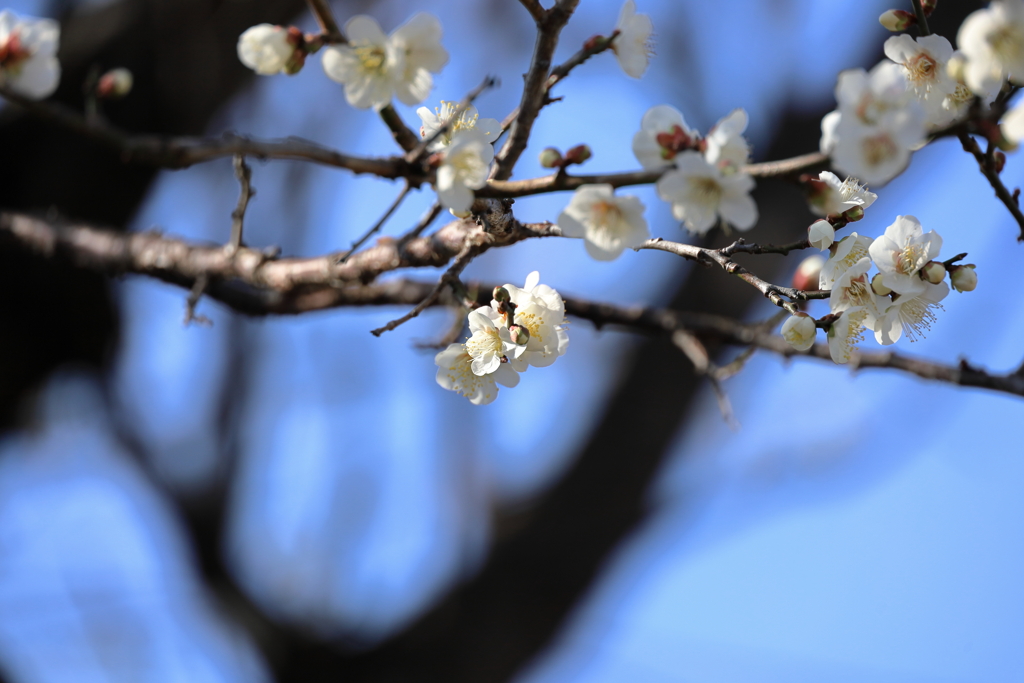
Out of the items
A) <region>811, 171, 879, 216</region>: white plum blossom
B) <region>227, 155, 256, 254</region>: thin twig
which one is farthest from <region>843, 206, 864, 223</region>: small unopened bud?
<region>227, 155, 256, 254</region>: thin twig

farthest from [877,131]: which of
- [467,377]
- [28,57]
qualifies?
[28,57]

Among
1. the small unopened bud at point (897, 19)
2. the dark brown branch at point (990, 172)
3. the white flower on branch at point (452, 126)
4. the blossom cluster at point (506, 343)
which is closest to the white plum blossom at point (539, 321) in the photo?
the blossom cluster at point (506, 343)

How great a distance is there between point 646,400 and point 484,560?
30.5 inches

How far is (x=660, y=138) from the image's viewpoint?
1.69 feet

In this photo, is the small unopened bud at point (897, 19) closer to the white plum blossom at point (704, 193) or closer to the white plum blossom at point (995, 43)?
the white plum blossom at point (995, 43)

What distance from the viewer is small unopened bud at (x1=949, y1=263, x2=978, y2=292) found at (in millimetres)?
713

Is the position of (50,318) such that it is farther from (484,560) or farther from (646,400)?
(646,400)

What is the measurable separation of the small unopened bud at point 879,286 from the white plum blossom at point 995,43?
0.75 feet

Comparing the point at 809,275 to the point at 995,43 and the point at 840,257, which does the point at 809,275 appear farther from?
the point at 995,43

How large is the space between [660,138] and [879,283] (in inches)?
12.7

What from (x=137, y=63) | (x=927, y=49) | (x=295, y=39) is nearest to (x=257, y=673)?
(x=137, y=63)

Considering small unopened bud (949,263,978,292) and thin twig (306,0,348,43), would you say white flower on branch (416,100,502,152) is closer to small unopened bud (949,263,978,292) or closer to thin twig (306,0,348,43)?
thin twig (306,0,348,43)

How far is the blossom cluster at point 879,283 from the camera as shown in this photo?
693 millimetres

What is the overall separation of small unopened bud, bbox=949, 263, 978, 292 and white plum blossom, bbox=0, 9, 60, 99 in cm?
99
